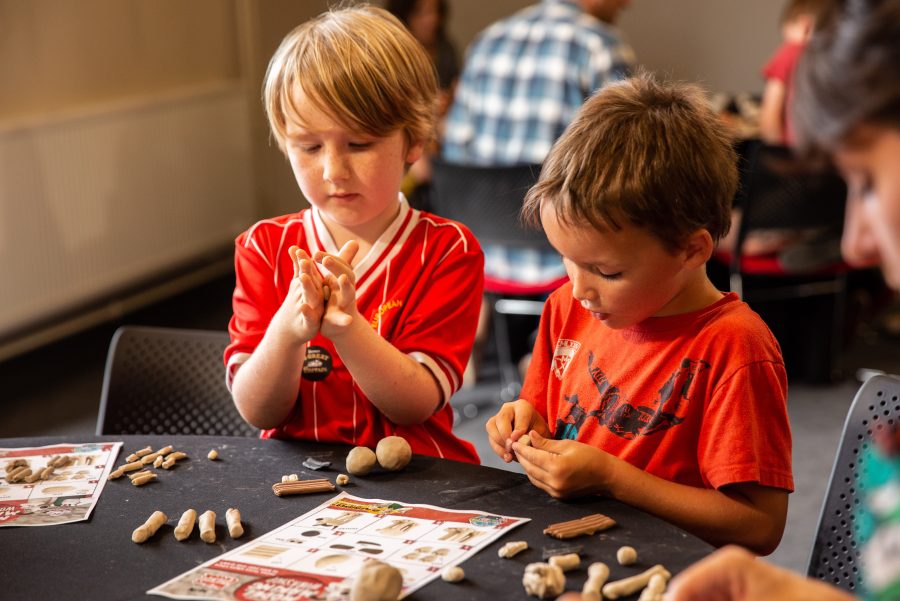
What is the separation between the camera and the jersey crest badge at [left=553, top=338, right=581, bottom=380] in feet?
4.50

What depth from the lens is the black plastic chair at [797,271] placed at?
3.19 meters

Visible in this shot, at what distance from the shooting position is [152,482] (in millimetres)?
1237

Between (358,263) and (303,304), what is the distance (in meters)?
0.26

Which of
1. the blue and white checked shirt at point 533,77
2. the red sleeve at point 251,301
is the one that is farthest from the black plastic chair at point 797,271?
the red sleeve at point 251,301

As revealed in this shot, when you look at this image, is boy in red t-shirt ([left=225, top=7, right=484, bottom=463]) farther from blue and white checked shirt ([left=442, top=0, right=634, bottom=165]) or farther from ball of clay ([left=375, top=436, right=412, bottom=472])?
blue and white checked shirt ([left=442, top=0, right=634, bottom=165])

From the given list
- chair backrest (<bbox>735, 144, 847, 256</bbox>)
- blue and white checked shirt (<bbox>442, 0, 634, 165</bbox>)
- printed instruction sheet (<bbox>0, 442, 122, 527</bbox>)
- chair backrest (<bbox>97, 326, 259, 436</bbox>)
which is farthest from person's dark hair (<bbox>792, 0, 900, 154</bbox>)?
chair backrest (<bbox>735, 144, 847, 256</bbox>)

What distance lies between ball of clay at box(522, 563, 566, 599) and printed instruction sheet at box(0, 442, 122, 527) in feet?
1.72

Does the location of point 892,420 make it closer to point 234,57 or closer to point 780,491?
point 780,491

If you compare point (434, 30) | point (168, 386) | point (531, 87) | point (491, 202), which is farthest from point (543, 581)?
point (434, 30)

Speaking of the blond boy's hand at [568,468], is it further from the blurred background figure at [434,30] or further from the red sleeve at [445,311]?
the blurred background figure at [434,30]

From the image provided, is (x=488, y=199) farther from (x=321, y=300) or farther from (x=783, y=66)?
(x=321, y=300)

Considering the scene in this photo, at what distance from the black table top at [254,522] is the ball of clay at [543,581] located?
13mm

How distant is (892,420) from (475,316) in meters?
0.59

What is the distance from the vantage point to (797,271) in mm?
3346
